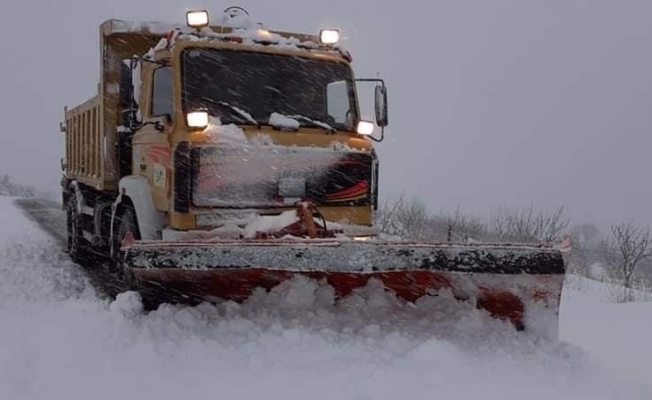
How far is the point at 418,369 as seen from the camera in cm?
357

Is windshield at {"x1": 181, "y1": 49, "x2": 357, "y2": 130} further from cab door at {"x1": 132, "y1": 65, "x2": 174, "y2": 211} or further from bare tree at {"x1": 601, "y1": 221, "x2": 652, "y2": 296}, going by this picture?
bare tree at {"x1": 601, "y1": 221, "x2": 652, "y2": 296}

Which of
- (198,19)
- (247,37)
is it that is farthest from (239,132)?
(198,19)

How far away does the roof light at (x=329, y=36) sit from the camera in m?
6.07

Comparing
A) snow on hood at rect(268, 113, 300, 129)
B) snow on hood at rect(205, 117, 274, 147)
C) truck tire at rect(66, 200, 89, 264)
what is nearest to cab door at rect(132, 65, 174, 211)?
snow on hood at rect(205, 117, 274, 147)

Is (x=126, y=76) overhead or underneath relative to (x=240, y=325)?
overhead

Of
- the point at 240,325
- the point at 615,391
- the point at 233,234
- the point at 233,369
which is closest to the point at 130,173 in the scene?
the point at 233,234

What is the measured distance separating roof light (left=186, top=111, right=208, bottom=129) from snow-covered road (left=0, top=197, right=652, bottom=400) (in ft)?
4.65

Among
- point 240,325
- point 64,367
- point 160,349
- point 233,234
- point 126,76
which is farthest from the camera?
point 126,76

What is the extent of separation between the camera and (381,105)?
241 inches

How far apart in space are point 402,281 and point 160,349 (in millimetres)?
1592

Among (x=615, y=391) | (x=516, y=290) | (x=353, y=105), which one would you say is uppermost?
(x=353, y=105)

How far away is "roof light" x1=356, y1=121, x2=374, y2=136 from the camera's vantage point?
5848 millimetres

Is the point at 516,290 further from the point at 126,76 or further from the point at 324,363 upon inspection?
the point at 126,76

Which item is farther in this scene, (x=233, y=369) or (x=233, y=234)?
(x=233, y=234)
